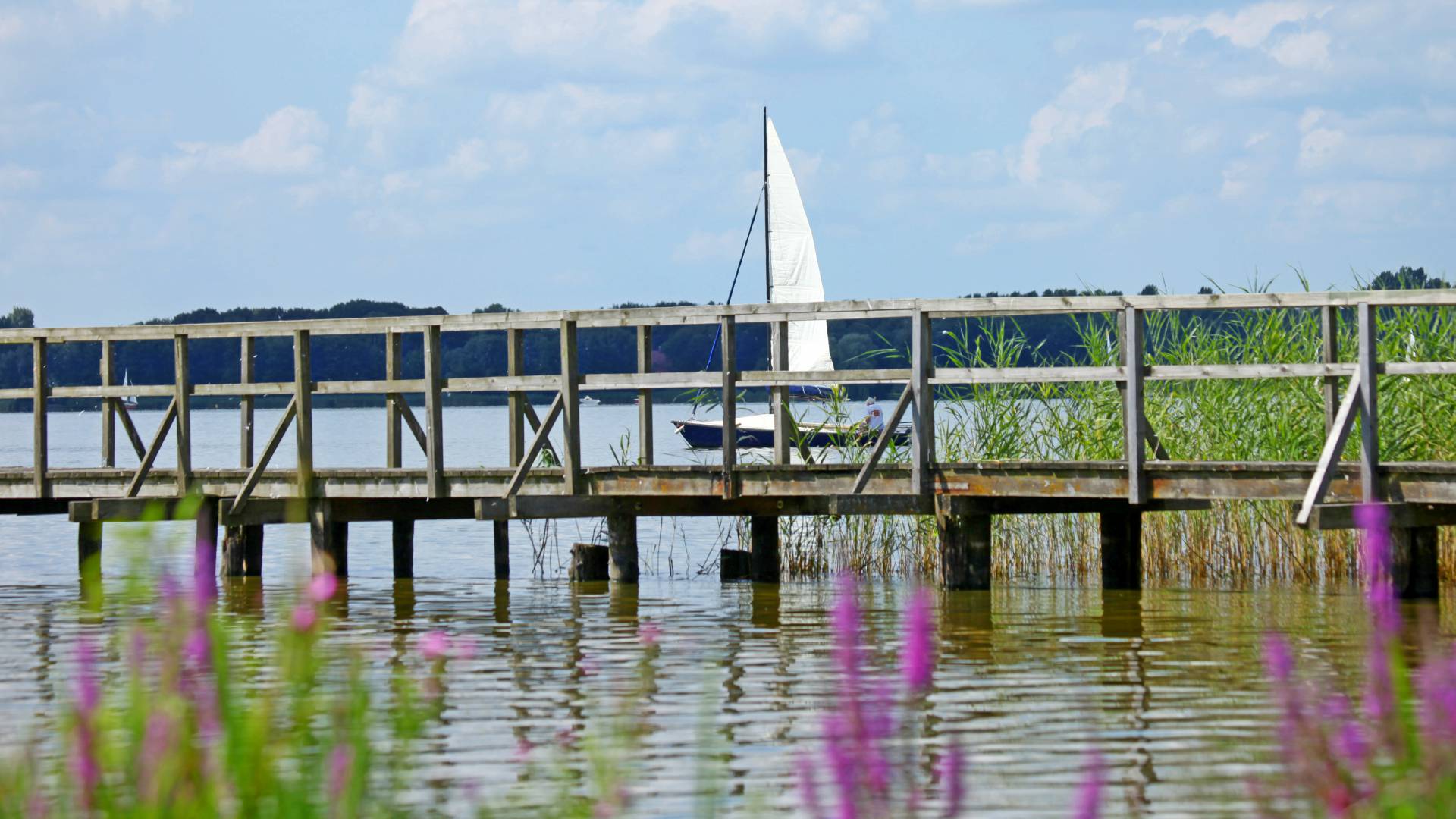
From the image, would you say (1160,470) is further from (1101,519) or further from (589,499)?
(589,499)

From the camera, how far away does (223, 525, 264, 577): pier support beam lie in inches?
713

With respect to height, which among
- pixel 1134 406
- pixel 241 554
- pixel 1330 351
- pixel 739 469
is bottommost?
pixel 241 554

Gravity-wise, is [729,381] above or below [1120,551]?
above

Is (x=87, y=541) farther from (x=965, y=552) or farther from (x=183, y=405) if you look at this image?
(x=965, y=552)

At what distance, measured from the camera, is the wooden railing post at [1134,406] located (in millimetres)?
12945

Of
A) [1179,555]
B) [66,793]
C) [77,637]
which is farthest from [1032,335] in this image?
[66,793]

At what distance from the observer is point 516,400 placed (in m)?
15.7

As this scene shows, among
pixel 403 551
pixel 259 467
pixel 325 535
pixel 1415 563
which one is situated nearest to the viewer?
pixel 1415 563

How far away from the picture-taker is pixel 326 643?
39.3 ft

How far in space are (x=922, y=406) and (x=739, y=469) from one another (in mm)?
1607

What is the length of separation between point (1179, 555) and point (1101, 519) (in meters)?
1.38

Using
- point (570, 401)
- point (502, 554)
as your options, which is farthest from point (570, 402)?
point (502, 554)

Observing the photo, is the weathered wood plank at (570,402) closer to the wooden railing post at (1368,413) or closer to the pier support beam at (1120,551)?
the pier support beam at (1120,551)

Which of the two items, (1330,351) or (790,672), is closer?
(790,672)
